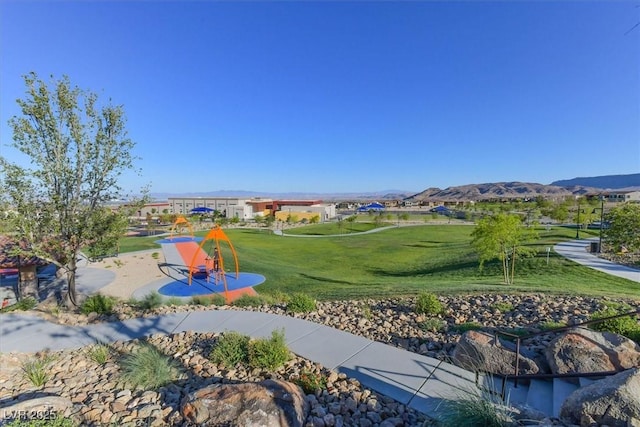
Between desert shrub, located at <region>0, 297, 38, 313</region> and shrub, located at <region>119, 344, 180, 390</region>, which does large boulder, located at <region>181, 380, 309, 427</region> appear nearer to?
shrub, located at <region>119, 344, 180, 390</region>

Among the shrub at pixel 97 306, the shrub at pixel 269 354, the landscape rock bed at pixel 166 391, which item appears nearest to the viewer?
the landscape rock bed at pixel 166 391

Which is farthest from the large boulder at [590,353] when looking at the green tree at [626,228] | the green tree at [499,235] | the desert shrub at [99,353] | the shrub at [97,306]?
the green tree at [626,228]

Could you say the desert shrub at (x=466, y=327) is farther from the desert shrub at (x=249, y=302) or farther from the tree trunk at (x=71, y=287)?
the tree trunk at (x=71, y=287)

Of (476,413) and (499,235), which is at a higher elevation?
(499,235)

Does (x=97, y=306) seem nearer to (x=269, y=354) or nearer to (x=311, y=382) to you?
(x=269, y=354)

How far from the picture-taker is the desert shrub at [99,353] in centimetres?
570

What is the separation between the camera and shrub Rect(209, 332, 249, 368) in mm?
5383

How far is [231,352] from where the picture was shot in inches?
215

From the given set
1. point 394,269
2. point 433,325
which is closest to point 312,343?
point 433,325

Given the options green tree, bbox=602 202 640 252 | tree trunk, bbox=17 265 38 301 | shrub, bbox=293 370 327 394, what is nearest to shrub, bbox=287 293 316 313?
shrub, bbox=293 370 327 394

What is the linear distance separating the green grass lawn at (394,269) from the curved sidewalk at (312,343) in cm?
461

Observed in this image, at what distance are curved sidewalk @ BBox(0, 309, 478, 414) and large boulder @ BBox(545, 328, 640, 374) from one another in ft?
4.24

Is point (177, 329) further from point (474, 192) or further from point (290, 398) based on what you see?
point (474, 192)

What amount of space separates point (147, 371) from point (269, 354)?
1.85 m
